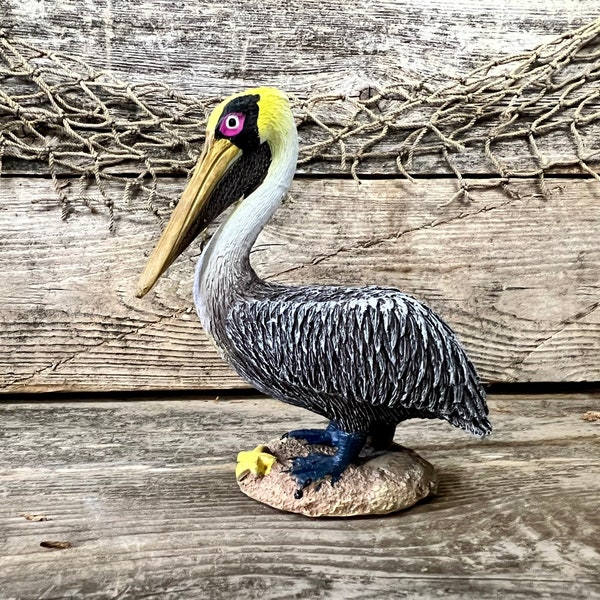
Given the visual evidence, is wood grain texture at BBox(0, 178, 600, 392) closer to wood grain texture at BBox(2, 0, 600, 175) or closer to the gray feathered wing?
wood grain texture at BBox(2, 0, 600, 175)

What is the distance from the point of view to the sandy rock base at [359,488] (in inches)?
27.2

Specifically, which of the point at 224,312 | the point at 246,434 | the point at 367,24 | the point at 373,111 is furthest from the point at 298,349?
the point at 367,24

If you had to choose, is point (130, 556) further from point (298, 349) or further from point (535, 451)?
point (535, 451)

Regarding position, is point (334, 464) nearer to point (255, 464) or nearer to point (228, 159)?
point (255, 464)

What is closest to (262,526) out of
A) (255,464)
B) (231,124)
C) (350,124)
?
(255,464)

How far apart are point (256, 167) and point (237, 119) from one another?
6 centimetres

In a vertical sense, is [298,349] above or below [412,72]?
below

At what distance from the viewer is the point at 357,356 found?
666 mm

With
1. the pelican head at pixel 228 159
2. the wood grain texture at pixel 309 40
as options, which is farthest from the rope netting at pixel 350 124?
the pelican head at pixel 228 159

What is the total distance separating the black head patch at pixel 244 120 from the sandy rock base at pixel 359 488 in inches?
14.6

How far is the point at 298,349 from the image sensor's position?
2.22 ft

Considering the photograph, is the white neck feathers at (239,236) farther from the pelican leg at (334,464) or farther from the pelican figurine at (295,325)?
the pelican leg at (334,464)

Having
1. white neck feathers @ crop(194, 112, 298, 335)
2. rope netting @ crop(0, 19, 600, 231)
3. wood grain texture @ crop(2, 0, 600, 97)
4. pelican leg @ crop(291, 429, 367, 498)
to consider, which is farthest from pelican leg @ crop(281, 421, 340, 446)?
wood grain texture @ crop(2, 0, 600, 97)

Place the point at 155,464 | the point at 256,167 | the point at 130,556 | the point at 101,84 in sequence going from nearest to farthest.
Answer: the point at 130,556
the point at 256,167
the point at 155,464
the point at 101,84
